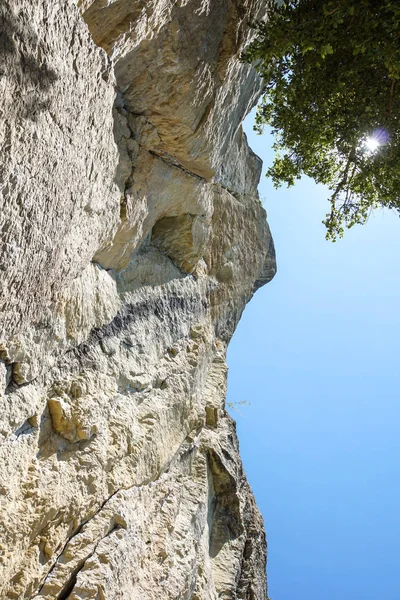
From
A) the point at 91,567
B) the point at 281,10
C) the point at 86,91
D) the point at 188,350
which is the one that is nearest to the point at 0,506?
the point at 91,567

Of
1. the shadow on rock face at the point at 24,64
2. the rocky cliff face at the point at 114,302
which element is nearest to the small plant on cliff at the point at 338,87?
the rocky cliff face at the point at 114,302

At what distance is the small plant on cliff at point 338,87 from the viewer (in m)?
6.75

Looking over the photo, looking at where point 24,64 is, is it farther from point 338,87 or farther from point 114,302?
point 338,87

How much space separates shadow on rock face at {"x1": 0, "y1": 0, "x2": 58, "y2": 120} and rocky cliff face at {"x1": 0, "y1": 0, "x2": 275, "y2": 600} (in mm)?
16

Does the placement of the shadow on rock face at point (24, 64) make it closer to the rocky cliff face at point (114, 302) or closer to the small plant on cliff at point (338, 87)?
the rocky cliff face at point (114, 302)

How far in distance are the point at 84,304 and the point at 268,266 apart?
31.5ft

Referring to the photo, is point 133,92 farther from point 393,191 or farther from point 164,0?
point 393,191

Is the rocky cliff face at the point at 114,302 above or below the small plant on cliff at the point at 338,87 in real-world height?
below

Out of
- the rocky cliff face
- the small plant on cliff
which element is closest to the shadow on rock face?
the rocky cliff face

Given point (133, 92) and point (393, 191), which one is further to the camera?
point (393, 191)

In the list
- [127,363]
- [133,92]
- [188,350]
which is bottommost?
[127,363]

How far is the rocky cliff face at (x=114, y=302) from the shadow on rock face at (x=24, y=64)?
0.02 meters

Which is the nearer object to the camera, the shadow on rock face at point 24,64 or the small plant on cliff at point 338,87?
the shadow on rock face at point 24,64

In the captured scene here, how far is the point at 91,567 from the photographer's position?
6191mm
